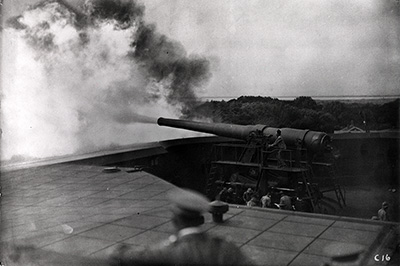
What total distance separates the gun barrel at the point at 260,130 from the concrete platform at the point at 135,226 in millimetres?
3206

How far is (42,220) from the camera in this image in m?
4.53

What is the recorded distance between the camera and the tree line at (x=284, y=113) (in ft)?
28.9

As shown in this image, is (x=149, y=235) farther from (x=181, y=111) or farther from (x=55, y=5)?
(x=181, y=111)

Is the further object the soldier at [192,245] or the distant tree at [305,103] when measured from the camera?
the distant tree at [305,103]

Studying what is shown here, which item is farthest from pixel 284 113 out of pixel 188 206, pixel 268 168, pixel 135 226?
pixel 188 206

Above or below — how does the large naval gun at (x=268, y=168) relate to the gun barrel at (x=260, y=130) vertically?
below

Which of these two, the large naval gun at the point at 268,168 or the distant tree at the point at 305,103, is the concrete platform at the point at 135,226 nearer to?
the large naval gun at the point at 268,168

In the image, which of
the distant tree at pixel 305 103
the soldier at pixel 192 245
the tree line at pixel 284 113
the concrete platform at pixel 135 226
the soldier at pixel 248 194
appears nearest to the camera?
the soldier at pixel 192 245

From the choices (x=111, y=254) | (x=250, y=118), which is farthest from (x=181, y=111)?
(x=111, y=254)

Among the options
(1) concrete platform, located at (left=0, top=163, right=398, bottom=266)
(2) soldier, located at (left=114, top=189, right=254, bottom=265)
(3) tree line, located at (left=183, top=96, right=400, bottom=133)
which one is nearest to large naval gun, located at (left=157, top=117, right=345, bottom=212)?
(3) tree line, located at (left=183, top=96, right=400, bottom=133)

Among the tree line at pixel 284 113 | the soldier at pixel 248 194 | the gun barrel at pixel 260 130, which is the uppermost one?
the tree line at pixel 284 113

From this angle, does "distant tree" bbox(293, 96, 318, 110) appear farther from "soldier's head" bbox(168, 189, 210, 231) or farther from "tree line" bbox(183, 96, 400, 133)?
"soldier's head" bbox(168, 189, 210, 231)

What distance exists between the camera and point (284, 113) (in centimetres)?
909

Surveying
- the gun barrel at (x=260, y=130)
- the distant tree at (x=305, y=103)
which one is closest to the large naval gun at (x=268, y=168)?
the gun barrel at (x=260, y=130)
